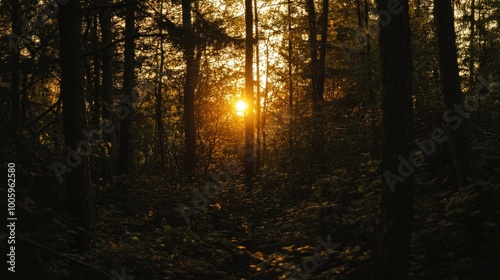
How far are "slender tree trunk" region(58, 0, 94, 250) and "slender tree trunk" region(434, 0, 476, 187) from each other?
271 inches

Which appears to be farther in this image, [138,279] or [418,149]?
[418,149]

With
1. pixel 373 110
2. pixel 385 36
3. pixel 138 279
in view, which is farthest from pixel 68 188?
pixel 373 110

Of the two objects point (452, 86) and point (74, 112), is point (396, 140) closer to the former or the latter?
point (452, 86)

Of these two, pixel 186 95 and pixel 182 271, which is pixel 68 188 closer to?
pixel 182 271

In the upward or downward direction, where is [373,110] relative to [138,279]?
upward

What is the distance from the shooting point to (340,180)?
35.9 ft

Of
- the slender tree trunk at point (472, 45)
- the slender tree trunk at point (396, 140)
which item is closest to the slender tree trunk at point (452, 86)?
the slender tree trunk at point (396, 140)

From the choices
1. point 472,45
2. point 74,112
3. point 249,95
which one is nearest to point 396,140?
point 74,112

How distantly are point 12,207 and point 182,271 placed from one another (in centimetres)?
401

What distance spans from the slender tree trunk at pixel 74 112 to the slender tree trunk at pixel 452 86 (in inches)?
271

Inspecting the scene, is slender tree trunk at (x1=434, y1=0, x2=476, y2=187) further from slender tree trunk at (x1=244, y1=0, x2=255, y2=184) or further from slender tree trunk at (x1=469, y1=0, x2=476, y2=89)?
slender tree trunk at (x1=469, y1=0, x2=476, y2=89)

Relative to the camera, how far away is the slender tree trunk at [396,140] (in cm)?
547

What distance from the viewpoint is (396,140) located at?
5480mm

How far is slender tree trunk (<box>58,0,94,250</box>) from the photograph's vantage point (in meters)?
6.97
